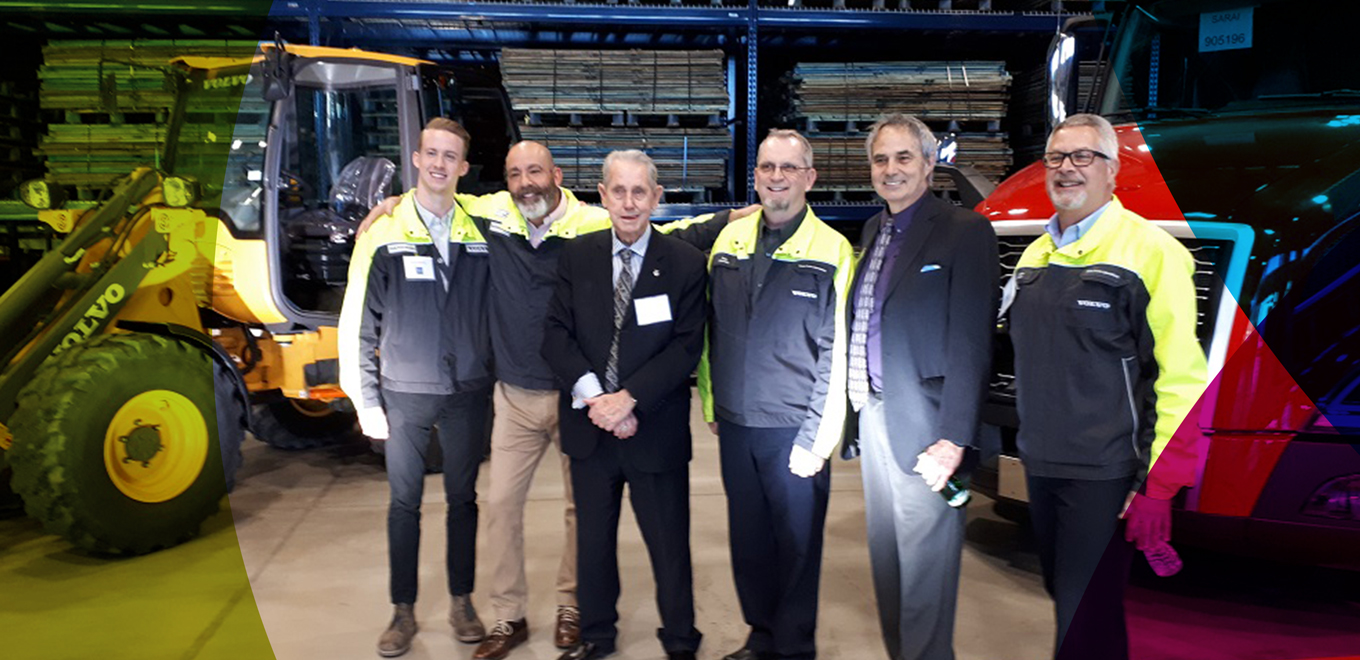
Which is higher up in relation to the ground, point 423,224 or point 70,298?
point 423,224

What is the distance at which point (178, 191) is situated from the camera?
5008mm

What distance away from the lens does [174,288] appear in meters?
5.19

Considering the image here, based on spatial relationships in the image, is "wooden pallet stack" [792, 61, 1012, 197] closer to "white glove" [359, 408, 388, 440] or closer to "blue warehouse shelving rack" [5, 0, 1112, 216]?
"blue warehouse shelving rack" [5, 0, 1112, 216]

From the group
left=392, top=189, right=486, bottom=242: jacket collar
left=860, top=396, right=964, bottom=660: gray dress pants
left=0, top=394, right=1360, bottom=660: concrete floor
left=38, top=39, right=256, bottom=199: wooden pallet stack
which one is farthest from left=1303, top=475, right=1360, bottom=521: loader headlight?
left=38, top=39, right=256, bottom=199: wooden pallet stack

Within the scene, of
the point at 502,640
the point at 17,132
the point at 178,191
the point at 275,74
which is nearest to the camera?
the point at 502,640

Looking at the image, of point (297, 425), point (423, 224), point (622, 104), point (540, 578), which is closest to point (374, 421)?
point (423, 224)

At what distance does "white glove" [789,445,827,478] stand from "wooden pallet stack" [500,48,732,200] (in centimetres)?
542

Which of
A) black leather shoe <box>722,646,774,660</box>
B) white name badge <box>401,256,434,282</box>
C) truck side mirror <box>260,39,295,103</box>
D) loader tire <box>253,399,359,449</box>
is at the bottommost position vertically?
black leather shoe <box>722,646,774,660</box>

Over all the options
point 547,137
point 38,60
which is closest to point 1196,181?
point 547,137

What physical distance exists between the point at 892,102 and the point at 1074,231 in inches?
237

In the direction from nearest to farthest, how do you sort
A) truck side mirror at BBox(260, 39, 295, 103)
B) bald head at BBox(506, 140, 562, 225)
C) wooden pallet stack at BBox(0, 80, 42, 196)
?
bald head at BBox(506, 140, 562, 225), truck side mirror at BBox(260, 39, 295, 103), wooden pallet stack at BBox(0, 80, 42, 196)

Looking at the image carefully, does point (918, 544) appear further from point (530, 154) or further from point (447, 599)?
point (447, 599)

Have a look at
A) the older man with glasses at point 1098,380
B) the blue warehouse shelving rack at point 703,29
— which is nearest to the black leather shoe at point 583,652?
the older man with glasses at point 1098,380

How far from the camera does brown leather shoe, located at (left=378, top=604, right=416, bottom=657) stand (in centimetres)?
346
